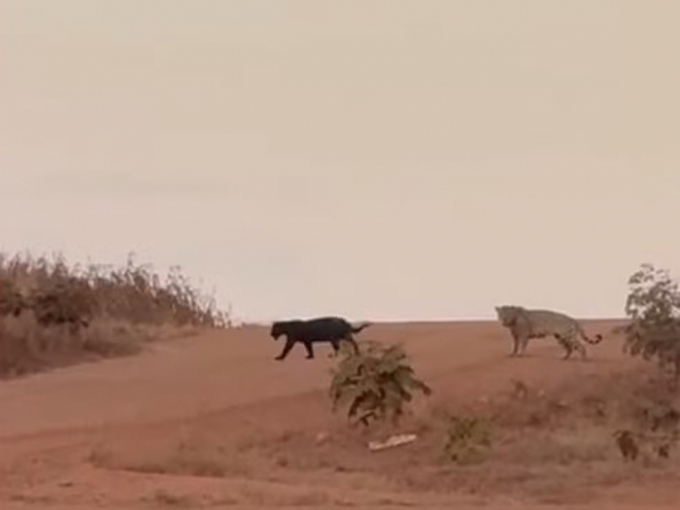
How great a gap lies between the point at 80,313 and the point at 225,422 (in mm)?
8476

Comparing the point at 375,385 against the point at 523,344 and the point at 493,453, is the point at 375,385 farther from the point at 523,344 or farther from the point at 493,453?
the point at 523,344

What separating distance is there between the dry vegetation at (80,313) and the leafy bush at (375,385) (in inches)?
333

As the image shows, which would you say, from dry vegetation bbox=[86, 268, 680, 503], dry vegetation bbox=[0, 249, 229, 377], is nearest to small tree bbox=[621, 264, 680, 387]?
dry vegetation bbox=[86, 268, 680, 503]

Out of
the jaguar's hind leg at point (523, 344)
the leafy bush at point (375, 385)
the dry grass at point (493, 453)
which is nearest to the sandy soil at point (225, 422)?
the dry grass at point (493, 453)

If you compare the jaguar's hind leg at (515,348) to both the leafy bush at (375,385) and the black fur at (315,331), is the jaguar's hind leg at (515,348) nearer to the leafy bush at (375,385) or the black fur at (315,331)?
the black fur at (315,331)

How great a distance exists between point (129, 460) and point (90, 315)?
1368 cm

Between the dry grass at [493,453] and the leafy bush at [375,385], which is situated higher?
the leafy bush at [375,385]

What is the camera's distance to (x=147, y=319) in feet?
133

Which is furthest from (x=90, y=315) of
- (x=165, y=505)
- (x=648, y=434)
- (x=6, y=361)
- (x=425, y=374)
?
(x=165, y=505)

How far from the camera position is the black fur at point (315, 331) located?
31.9 metres

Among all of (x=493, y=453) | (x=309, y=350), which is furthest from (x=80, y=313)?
(x=493, y=453)

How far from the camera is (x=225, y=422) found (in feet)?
89.5

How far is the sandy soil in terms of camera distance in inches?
755

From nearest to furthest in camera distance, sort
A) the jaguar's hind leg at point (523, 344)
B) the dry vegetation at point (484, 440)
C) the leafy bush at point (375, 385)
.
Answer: the dry vegetation at point (484, 440) < the leafy bush at point (375, 385) < the jaguar's hind leg at point (523, 344)
